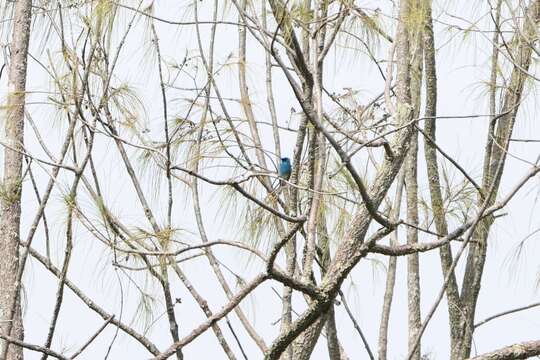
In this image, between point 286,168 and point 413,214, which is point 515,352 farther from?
point 413,214

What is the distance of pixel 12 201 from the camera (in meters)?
2.70

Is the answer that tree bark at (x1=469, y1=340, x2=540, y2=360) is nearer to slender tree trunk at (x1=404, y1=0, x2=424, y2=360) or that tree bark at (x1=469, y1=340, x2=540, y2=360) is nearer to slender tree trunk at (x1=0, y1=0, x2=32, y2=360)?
slender tree trunk at (x1=404, y1=0, x2=424, y2=360)

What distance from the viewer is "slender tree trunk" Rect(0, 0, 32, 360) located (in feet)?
8.63

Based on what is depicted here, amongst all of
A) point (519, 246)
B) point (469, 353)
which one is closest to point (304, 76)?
point (519, 246)

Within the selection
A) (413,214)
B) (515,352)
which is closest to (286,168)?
(413,214)

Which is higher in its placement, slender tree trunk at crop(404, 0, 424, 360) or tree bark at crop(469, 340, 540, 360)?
slender tree trunk at crop(404, 0, 424, 360)

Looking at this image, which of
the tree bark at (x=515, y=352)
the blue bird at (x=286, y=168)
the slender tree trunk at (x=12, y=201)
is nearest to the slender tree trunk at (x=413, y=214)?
the blue bird at (x=286, y=168)

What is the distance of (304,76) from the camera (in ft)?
7.75

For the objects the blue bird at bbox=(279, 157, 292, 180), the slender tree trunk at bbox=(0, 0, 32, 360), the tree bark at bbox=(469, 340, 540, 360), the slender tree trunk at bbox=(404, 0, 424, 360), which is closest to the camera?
the tree bark at bbox=(469, 340, 540, 360)

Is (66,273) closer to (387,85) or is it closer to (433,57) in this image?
(387,85)

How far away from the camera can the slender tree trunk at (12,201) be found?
8.63 feet

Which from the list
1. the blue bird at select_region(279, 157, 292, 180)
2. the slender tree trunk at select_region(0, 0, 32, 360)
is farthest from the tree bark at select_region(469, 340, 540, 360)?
the slender tree trunk at select_region(0, 0, 32, 360)

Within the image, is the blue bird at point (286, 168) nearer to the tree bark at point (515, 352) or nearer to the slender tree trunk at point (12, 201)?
the slender tree trunk at point (12, 201)

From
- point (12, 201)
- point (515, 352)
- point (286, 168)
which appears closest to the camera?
point (515, 352)
